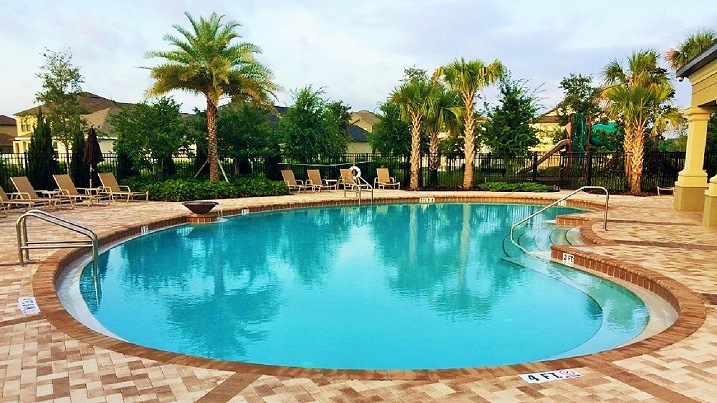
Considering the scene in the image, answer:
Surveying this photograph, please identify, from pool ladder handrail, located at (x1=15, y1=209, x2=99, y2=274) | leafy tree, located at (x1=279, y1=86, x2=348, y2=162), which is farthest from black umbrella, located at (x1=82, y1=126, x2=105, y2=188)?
pool ladder handrail, located at (x1=15, y1=209, x2=99, y2=274)

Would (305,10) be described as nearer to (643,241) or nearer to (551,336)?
(643,241)

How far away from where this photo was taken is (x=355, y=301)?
6492 millimetres

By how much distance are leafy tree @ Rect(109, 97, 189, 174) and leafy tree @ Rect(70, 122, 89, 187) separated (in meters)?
1.42

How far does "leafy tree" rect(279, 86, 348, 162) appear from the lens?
21.2 m

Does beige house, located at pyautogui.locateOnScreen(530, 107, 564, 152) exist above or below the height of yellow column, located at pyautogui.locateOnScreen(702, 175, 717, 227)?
above

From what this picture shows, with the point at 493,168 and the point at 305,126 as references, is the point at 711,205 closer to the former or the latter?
the point at 493,168

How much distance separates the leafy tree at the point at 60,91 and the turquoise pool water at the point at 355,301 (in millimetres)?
15914

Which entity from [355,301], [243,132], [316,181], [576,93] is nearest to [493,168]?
[316,181]

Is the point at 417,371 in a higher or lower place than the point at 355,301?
higher

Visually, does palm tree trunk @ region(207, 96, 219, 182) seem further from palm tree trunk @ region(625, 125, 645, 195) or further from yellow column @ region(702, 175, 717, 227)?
palm tree trunk @ region(625, 125, 645, 195)

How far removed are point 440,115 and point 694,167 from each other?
Result: 11.0 meters

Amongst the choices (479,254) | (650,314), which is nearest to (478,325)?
(650,314)

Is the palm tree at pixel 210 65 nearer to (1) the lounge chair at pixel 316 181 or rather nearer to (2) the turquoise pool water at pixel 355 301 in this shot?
(1) the lounge chair at pixel 316 181

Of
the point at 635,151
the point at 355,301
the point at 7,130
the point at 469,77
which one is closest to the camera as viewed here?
the point at 355,301
